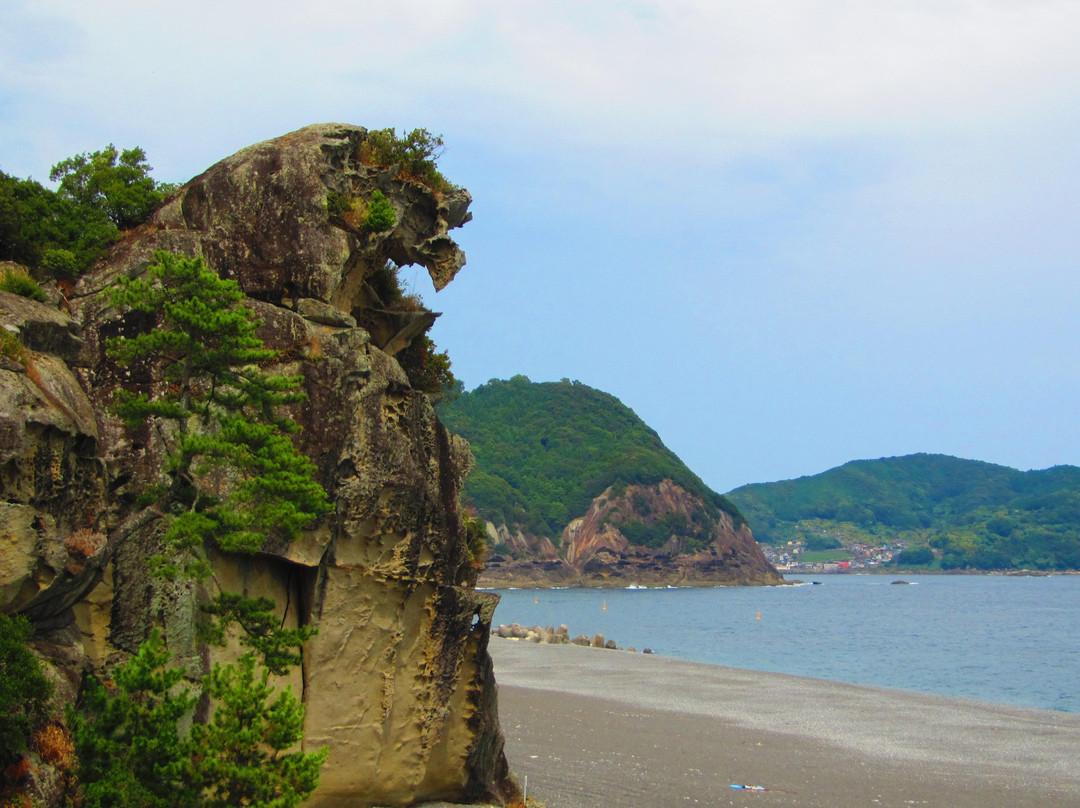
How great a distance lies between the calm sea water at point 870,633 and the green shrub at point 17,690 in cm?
4578

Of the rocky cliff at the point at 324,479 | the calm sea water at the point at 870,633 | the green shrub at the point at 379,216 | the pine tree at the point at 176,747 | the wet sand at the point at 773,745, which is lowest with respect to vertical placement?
the calm sea water at the point at 870,633

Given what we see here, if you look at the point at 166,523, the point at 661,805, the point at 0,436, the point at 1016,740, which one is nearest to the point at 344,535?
the point at 166,523

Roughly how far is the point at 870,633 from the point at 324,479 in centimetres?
8261

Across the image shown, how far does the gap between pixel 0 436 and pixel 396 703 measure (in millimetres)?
8269

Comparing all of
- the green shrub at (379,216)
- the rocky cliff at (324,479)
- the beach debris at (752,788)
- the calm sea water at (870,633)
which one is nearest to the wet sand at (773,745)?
the beach debris at (752,788)

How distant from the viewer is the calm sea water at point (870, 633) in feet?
184

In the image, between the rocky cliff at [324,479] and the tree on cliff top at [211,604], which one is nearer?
the tree on cliff top at [211,604]

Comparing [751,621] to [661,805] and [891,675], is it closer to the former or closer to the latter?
[891,675]

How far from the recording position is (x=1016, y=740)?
1337 inches

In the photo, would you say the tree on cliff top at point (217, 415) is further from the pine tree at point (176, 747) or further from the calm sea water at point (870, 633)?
the calm sea water at point (870, 633)

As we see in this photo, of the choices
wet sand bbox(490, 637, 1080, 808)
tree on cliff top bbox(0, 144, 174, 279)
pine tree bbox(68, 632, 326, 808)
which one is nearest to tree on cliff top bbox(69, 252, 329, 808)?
pine tree bbox(68, 632, 326, 808)

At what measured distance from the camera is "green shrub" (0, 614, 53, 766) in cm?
1068

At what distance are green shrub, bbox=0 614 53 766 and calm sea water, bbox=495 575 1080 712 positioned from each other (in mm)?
45784

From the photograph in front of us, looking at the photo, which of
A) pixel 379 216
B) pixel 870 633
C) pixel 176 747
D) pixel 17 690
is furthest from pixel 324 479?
pixel 870 633
